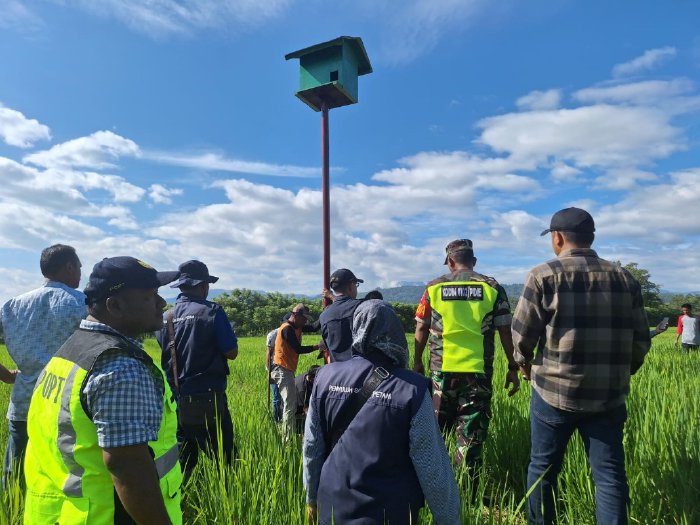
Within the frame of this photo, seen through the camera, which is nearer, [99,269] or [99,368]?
[99,368]

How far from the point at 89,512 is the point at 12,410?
7.18ft

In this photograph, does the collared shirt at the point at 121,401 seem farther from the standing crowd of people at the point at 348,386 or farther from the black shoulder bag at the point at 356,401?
the black shoulder bag at the point at 356,401

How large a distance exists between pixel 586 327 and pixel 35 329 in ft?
11.0

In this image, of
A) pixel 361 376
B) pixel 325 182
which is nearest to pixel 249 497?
pixel 361 376

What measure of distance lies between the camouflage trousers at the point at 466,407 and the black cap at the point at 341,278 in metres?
1.17

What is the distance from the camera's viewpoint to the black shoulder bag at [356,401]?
1772 mm

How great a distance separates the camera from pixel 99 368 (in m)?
1.34

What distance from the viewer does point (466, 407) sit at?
340 centimetres

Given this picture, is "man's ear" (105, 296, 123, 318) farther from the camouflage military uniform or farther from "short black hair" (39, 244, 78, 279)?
the camouflage military uniform

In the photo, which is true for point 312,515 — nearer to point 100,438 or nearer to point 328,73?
point 100,438

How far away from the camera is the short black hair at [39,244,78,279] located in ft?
9.93

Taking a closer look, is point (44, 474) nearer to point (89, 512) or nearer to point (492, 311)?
point (89, 512)

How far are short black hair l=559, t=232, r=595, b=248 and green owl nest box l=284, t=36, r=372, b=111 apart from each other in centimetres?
390

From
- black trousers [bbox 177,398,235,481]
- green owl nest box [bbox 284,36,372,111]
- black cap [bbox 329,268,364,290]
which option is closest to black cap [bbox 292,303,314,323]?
black cap [bbox 329,268,364,290]
